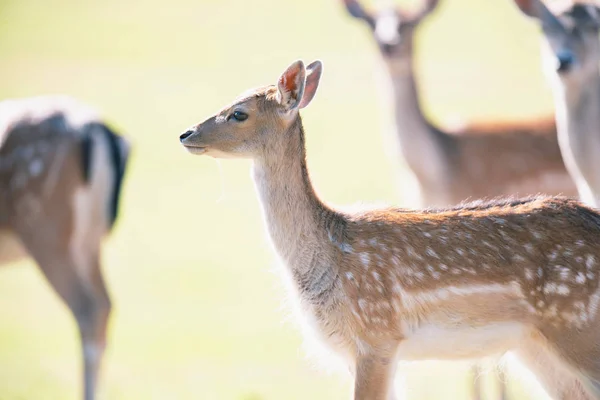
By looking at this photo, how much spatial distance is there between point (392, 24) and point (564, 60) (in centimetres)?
272

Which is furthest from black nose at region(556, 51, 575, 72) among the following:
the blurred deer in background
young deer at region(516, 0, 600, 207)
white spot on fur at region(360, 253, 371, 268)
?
white spot on fur at region(360, 253, 371, 268)

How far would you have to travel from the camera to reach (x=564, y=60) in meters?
8.65

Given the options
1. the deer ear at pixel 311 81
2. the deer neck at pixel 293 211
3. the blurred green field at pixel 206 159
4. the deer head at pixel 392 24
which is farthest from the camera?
the blurred green field at pixel 206 159

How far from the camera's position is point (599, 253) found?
584cm

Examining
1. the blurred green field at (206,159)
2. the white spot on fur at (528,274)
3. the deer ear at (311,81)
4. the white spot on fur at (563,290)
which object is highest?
the deer ear at (311,81)

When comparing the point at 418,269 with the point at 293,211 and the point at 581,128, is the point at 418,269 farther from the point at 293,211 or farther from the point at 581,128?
the point at 581,128

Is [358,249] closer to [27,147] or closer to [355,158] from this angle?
[27,147]

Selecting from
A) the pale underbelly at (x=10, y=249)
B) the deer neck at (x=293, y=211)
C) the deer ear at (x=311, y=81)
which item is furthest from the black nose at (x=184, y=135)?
the pale underbelly at (x=10, y=249)

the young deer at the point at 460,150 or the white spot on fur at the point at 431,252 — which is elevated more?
the white spot on fur at the point at 431,252

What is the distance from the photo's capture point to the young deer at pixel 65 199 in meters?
8.44

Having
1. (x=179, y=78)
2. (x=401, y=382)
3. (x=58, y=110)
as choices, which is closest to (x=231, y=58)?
(x=179, y=78)

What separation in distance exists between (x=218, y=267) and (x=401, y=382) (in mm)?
10704

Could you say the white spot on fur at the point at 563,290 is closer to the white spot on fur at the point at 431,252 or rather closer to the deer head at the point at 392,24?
the white spot on fur at the point at 431,252

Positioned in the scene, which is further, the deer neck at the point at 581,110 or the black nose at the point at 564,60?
the deer neck at the point at 581,110
